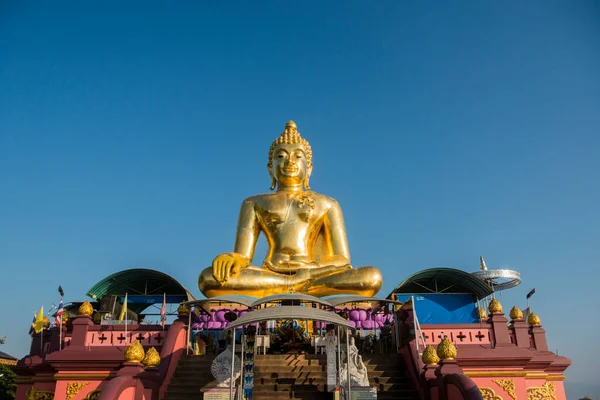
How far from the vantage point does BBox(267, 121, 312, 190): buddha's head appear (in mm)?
19266

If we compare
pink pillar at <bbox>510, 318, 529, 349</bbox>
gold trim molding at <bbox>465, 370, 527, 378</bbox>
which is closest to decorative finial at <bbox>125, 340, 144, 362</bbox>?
gold trim molding at <bbox>465, 370, 527, 378</bbox>

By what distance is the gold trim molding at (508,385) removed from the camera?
10875 millimetres

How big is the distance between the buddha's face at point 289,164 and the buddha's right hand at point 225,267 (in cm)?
433

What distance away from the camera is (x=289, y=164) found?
63.1 feet

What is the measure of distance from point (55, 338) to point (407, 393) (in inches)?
307

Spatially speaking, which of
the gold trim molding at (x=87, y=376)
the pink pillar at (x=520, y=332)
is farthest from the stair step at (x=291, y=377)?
the pink pillar at (x=520, y=332)

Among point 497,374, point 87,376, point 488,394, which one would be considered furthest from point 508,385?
point 87,376

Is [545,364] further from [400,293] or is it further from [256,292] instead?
[400,293]

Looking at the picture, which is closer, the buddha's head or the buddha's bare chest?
the buddha's bare chest

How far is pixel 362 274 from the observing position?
599 inches

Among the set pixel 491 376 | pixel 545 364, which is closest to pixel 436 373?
pixel 491 376

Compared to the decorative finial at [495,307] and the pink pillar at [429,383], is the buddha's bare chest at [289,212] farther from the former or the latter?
the pink pillar at [429,383]

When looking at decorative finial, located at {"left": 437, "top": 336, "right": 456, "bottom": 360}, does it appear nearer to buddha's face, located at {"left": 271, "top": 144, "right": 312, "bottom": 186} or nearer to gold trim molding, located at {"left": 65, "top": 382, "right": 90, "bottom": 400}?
gold trim molding, located at {"left": 65, "top": 382, "right": 90, "bottom": 400}

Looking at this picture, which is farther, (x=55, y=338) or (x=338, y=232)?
(x=338, y=232)
